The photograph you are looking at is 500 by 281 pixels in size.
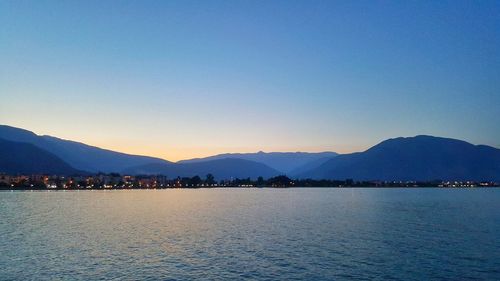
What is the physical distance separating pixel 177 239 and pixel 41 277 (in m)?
27.6

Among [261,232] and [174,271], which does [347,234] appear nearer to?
[261,232]

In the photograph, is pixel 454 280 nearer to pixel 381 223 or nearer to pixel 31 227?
pixel 381 223

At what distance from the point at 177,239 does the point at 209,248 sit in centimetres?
1087

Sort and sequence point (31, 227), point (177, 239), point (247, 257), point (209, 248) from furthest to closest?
point (31, 227)
point (177, 239)
point (209, 248)
point (247, 257)

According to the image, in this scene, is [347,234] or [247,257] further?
[347,234]

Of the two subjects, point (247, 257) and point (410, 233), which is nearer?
point (247, 257)

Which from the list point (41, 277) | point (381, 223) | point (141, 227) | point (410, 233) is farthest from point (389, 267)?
point (141, 227)

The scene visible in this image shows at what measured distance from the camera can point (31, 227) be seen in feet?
284

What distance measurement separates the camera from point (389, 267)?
4750 centimetres

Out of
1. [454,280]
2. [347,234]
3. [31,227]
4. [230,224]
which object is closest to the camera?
[454,280]

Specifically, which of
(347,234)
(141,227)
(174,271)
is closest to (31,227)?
(141,227)

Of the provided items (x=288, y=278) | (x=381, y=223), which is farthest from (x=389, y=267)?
(x=381, y=223)

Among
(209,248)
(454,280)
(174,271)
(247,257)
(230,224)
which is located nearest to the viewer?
A: (454,280)

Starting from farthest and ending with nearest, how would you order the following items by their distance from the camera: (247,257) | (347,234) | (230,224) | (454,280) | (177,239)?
(230,224) < (347,234) < (177,239) < (247,257) < (454,280)
